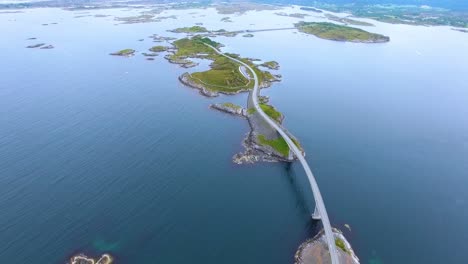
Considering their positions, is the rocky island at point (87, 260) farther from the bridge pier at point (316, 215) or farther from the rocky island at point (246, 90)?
the rocky island at point (246, 90)

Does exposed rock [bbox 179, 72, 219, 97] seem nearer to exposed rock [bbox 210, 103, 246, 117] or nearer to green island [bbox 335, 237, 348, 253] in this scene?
exposed rock [bbox 210, 103, 246, 117]

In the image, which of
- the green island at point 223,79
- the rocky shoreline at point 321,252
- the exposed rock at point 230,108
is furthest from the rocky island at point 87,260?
the green island at point 223,79

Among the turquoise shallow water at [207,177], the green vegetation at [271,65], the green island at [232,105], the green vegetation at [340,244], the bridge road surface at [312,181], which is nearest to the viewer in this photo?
the bridge road surface at [312,181]

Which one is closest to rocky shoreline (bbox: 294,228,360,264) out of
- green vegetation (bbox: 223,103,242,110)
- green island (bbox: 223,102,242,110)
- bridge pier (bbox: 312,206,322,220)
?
bridge pier (bbox: 312,206,322,220)

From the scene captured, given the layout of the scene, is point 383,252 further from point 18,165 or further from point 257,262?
point 18,165

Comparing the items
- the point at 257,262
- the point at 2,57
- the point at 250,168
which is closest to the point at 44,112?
the point at 250,168

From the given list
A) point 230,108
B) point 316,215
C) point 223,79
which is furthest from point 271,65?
point 316,215

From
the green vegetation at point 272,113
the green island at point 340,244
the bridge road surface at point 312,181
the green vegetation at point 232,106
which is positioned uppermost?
the bridge road surface at point 312,181
